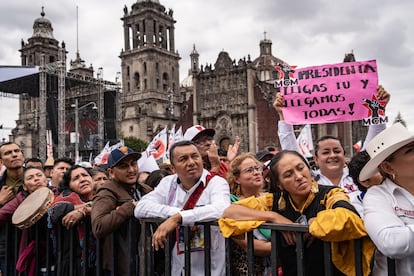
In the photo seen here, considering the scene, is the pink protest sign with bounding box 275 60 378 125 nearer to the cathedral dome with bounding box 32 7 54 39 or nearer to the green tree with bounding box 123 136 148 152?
the green tree with bounding box 123 136 148 152

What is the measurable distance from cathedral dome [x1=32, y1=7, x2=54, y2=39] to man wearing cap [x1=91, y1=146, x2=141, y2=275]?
214 feet

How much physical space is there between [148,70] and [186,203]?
59.5 metres

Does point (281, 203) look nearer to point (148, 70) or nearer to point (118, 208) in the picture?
point (118, 208)

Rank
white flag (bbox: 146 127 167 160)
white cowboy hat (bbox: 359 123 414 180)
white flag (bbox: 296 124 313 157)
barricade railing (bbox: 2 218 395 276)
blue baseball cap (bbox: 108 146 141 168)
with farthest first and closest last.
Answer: white flag (bbox: 146 127 167 160) < white flag (bbox: 296 124 313 157) < blue baseball cap (bbox: 108 146 141 168) < barricade railing (bbox: 2 218 395 276) < white cowboy hat (bbox: 359 123 414 180)

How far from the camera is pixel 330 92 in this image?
5.40 meters

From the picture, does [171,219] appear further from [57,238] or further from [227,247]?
[57,238]

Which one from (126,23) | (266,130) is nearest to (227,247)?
(266,130)

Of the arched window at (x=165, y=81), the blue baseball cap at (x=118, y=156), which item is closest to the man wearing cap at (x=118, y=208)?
the blue baseball cap at (x=118, y=156)

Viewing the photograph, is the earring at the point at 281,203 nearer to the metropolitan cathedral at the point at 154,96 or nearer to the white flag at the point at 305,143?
the white flag at the point at 305,143

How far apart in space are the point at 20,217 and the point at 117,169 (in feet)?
3.55

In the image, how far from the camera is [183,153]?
3693 mm

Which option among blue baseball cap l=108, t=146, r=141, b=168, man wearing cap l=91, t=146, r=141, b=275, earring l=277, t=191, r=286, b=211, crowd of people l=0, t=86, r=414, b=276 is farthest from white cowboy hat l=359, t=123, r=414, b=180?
blue baseball cap l=108, t=146, r=141, b=168

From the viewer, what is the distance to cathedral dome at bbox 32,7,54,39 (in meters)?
64.0

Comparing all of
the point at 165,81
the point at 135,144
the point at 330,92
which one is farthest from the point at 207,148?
the point at 165,81
